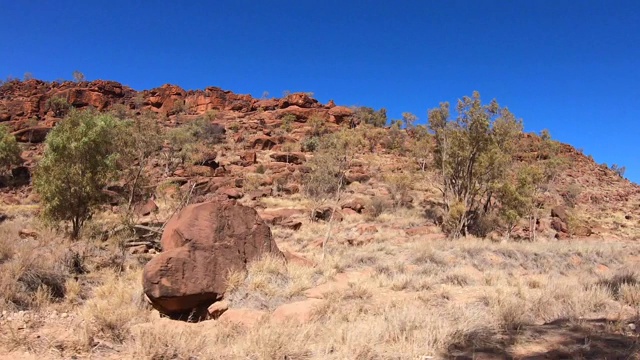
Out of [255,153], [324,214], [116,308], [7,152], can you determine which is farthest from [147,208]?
[7,152]

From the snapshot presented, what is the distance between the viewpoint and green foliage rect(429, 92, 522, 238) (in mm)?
19438

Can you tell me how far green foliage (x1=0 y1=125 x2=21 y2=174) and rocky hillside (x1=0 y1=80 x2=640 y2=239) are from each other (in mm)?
1091

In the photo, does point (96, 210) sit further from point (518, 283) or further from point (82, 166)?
point (518, 283)

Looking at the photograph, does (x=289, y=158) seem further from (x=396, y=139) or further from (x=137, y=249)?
(x=137, y=249)

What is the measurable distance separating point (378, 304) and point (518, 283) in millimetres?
3681

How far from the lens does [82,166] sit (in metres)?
14.0

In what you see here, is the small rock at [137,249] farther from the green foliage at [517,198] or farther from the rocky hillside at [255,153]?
the green foliage at [517,198]

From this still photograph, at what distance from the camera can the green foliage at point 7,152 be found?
31022 mm

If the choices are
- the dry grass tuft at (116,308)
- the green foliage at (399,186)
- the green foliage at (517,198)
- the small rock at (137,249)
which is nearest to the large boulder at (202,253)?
the dry grass tuft at (116,308)

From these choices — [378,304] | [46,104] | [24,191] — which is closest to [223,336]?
[378,304]

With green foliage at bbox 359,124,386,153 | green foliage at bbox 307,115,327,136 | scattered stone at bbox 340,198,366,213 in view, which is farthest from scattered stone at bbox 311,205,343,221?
green foliage at bbox 307,115,327,136

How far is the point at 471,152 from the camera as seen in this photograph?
788 inches

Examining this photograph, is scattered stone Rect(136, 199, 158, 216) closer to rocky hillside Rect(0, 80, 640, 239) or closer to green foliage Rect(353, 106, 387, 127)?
rocky hillside Rect(0, 80, 640, 239)

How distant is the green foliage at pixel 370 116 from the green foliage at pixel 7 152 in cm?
3985
